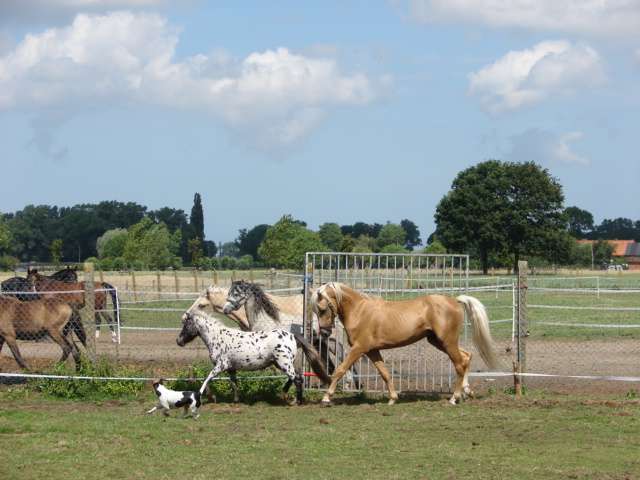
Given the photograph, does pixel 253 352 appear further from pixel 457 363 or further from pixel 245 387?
pixel 457 363

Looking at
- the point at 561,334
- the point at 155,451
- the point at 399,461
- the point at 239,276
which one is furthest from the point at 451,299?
the point at 239,276

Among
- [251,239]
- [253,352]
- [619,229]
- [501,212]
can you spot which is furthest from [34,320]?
[619,229]

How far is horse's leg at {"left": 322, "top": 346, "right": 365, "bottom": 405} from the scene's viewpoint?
1170 cm

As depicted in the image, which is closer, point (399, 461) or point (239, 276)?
point (399, 461)

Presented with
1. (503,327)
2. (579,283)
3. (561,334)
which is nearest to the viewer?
(561,334)

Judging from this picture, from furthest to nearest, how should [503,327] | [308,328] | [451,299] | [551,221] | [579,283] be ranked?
[551,221], [579,283], [503,327], [308,328], [451,299]

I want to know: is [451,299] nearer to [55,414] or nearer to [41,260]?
A: [55,414]

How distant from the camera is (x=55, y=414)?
36.3 ft

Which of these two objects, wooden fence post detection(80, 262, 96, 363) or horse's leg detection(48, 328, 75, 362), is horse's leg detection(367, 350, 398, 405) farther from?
horse's leg detection(48, 328, 75, 362)

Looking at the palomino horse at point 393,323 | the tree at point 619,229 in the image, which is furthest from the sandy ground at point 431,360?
the tree at point 619,229

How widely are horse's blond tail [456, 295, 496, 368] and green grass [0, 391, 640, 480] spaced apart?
62cm

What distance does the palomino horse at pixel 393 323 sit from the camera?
11.9 metres

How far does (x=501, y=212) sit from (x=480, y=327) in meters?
59.9

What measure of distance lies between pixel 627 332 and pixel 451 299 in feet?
38.3
